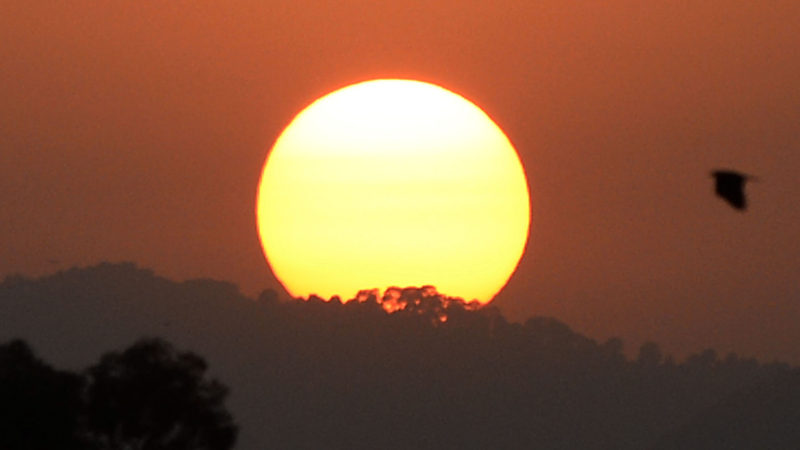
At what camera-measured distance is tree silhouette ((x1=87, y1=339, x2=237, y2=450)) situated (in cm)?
7906

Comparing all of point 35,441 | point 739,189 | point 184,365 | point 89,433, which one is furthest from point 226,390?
point 739,189

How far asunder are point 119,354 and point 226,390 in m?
4.56

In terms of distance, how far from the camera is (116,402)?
79.4m

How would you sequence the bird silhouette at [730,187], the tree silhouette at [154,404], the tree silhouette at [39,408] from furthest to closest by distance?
the tree silhouette at [154,404] → the tree silhouette at [39,408] → the bird silhouette at [730,187]

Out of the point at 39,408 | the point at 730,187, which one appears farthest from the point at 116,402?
the point at 730,187

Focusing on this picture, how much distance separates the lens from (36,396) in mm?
72812

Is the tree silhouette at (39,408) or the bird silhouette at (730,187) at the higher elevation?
the tree silhouette at (39,408)

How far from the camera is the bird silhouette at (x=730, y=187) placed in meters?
38.7

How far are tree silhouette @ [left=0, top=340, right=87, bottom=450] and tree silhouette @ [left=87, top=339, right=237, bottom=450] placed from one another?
9.81 ft

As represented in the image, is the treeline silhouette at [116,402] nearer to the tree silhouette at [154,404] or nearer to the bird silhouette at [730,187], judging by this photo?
the tree silhouette at [154,404]

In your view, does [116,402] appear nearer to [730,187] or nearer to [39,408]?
[39,408]

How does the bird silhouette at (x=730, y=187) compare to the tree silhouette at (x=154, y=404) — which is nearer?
the bird silhouette at (x=730, y=187)

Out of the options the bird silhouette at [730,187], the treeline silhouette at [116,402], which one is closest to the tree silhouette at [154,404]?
the treeline silhouette at [116,402]

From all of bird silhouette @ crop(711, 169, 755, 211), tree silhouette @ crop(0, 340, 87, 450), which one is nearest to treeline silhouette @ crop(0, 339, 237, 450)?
tree silhouette @ crop(0, 340, 87, 450)
